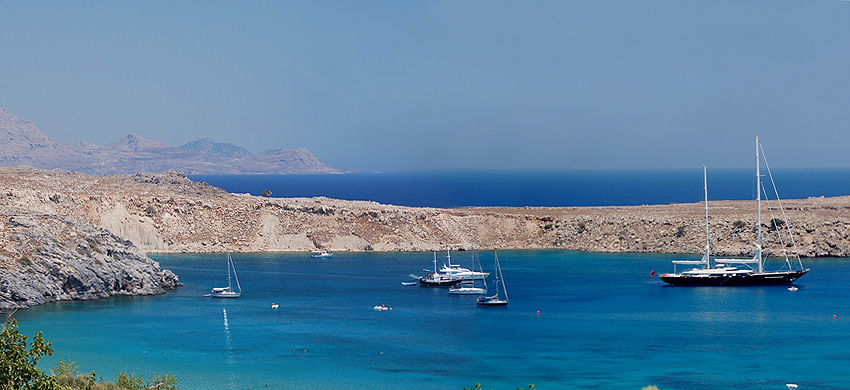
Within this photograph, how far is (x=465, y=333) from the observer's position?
55406 millimetres

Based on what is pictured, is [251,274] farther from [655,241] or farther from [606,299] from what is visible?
[655,241]

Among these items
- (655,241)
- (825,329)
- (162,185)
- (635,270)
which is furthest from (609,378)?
(162,185)

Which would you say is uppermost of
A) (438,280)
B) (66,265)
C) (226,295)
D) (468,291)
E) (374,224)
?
(374,224)

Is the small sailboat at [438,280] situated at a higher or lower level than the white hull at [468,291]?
higher

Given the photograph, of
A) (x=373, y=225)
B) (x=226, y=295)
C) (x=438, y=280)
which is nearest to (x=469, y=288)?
(x=438, y=280)

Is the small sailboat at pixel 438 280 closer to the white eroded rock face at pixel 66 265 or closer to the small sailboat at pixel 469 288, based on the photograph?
the small sailboat at pixel 469 288

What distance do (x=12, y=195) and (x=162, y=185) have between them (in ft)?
90.4

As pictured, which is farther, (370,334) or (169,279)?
(169,279)

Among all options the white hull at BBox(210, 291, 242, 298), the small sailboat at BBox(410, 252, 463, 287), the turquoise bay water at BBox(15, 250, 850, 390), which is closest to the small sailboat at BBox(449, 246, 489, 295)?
the small sailboat at BBox(410, 252, 463, 287)

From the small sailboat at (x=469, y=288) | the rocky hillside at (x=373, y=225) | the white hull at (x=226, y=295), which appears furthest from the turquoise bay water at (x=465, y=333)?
the rocky hillside at (x=373, y=225)

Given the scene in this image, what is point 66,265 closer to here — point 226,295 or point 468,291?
point 226,295

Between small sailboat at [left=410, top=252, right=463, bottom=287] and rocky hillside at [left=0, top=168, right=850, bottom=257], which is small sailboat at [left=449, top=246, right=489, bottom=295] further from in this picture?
rocky hillside at [left=0, top=168, right=850, bottom=257]

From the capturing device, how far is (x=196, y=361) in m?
48.7

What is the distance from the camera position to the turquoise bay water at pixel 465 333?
44.9m
